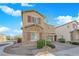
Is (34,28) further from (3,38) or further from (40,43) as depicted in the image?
(3,38)

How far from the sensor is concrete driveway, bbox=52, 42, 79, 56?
8.79ft

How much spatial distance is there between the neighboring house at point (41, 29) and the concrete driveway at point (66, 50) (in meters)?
0.07

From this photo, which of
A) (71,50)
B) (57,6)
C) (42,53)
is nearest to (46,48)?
(42,53)

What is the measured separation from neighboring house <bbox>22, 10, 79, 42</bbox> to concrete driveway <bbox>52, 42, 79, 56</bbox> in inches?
2.9

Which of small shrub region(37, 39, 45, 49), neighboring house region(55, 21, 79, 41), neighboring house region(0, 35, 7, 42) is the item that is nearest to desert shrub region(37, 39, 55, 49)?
small shrub region(37, 39, 45, 49)

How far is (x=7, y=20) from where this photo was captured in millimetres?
2703

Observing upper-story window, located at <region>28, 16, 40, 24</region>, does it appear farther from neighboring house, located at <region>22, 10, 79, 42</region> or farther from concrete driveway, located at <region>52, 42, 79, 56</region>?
concrete driveway, located at <region>52, 42, 79, 56</region>

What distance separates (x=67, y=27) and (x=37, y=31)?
0.31m

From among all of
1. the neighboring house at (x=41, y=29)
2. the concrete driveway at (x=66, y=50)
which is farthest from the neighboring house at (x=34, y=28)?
the concrete driveway at (x=66, y=50)

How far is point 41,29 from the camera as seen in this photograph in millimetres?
2746

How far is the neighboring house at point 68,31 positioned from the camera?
273 centimetres

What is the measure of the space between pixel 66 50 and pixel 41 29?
337 mm

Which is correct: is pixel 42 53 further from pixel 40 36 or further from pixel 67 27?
pixel 67 27

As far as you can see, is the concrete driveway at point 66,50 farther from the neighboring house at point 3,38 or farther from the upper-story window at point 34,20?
the neighboring house at point 3,38
